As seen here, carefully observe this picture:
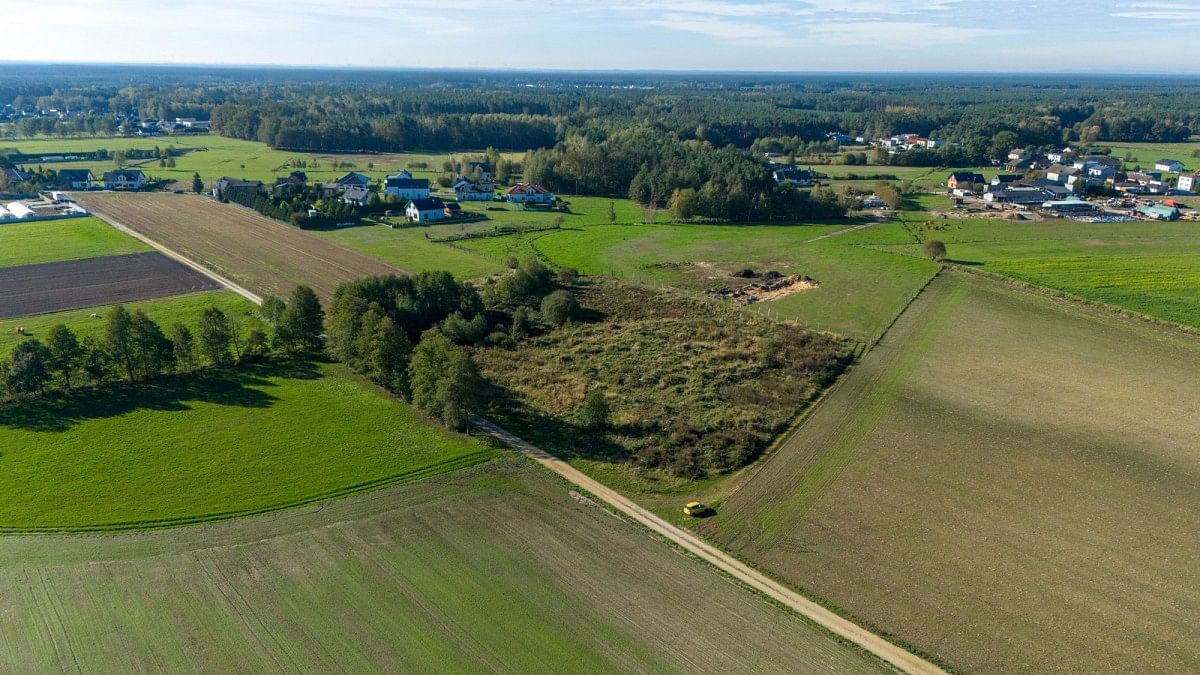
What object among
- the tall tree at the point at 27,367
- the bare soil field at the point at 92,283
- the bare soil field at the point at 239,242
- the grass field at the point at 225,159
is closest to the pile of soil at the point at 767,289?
the bare soil field at the point at 239,242

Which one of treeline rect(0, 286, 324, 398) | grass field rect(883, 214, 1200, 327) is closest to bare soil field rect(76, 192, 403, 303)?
treeline rect(0, 286, 324, 398)

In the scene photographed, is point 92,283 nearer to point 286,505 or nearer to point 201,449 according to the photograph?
point 201,449

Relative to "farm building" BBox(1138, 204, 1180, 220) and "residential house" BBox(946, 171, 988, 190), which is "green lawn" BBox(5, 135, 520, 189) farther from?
"farm building" BBox(1138, 204, 1180, 220)

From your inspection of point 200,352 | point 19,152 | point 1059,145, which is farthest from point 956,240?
point 19,152

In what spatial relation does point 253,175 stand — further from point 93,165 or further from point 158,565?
point 158,565

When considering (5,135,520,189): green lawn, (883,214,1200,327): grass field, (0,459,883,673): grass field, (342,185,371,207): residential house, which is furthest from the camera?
(5,135,520,189): green lawn

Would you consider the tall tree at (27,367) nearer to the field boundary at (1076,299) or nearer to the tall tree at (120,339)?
the tall tree at (120,339)

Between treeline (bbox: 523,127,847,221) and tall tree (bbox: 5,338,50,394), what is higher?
treeline (bbox: 523,127,847,221)
